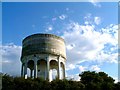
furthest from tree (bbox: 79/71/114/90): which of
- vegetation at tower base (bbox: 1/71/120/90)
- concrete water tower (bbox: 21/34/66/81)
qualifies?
concrete water tower (bbox: 21/34/66/81)

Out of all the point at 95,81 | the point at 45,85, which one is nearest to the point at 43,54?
the point at 45,85

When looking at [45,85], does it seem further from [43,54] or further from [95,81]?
[95,81]

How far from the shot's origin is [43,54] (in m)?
48.3

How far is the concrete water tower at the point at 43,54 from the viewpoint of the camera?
48312 millimetres

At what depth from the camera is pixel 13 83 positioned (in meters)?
43.2

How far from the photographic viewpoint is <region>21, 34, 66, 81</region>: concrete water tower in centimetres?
4831

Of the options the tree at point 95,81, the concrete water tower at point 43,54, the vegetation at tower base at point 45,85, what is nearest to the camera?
the vegetation at tower base at point 45,85

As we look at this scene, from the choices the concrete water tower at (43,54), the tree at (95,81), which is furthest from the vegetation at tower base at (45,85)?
the concrete water tower at (43,54)

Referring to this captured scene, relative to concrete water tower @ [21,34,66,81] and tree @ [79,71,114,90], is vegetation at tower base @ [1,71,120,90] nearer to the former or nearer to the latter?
tree @ [79,71,114,90]

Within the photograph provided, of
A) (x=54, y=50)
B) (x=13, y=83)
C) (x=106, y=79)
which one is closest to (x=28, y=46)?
(x=54, y=50)

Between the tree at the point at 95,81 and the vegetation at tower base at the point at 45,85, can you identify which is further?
the tree at the point at 95,81

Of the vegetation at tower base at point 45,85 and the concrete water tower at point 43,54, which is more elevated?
the concrete water tower at point 43,54

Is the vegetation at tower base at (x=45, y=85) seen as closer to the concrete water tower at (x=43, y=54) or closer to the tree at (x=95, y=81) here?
the tree at (x=95, y=81)

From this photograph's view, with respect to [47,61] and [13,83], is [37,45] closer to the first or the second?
[47,61]
